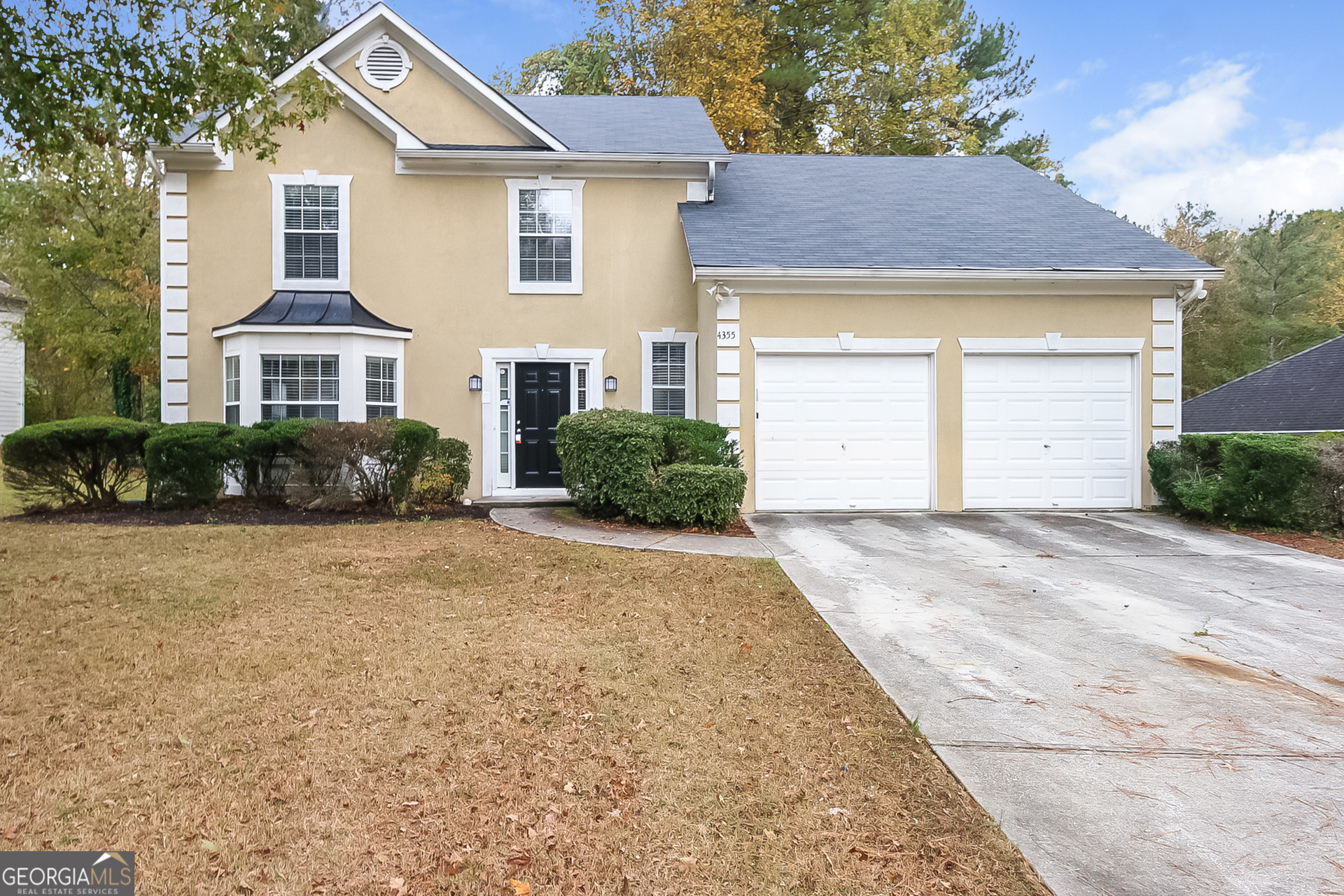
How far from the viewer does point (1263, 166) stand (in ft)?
120

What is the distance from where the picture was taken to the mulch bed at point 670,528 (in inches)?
347

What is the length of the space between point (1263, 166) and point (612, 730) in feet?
151

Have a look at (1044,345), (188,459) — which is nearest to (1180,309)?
(1044,345)

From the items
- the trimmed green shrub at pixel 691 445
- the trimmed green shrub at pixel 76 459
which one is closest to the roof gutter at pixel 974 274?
the trimmed green shrub at pixel 691 445

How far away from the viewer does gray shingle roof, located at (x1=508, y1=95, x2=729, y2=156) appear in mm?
12795

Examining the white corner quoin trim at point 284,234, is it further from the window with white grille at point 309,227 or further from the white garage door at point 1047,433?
the white garage door at point 1047,433

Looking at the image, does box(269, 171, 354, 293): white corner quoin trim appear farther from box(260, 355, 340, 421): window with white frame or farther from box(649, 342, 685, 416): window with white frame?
box(649, 342, 685, 416): window with white frame

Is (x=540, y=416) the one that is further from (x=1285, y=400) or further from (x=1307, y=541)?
(x=1285, y=400)

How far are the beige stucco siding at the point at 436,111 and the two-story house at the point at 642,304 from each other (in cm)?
3

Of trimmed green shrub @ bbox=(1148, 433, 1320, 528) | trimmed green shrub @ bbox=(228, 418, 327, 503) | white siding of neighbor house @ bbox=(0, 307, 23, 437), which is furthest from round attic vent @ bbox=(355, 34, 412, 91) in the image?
white siding of neighbor house @ bbox=(0, 307, 23, 437)

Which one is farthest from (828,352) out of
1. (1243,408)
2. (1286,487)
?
(1243,408)

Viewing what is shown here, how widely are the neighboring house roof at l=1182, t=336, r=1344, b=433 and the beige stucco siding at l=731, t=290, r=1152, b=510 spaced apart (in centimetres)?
1144

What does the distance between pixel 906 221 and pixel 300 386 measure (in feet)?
32.4

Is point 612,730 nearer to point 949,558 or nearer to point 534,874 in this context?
point 534,874
